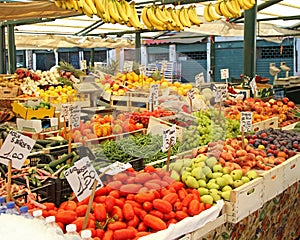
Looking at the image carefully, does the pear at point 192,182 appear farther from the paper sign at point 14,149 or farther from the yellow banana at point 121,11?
the yellow banana at point 121,11

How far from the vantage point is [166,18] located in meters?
4.10

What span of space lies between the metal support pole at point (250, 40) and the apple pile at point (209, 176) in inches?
187

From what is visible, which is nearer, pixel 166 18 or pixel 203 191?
pixel 203 191

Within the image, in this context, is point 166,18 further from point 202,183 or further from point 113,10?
point 202,183

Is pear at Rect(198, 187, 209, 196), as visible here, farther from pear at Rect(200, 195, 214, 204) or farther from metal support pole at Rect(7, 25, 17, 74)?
metal support pole at Rect(7, 25, 17, 74)

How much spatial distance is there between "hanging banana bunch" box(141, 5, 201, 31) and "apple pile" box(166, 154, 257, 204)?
1.56 meters

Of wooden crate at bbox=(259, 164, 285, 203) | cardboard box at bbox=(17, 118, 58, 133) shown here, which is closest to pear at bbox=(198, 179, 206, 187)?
wooden crate at bbox=(259, 164, 285, 203)

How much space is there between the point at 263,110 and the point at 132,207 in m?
3.25

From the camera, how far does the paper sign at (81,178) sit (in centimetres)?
207

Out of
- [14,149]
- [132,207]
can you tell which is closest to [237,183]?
[132,207]

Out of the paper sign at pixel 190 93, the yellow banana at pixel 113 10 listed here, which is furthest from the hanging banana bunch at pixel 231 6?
the yellow banana at pixel 113 10

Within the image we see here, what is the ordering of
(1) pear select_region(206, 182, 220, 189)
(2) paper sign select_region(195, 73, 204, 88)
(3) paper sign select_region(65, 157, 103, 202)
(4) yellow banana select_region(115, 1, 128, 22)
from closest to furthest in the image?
(3) paper sign select_region(65, 157, 103, 202) → (1) pear select_region(206, 182, 220, 189) → (4) yellow banana select_region(115, 1, 128, 22) → (2) paper sign select_region(195, 73, 204, 88)

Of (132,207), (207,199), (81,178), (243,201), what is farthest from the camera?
(243,201)

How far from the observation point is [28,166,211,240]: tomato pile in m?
2.25
